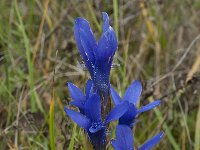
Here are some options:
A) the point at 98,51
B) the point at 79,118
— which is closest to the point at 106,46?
the point at 98,51

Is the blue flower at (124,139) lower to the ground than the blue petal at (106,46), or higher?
lower

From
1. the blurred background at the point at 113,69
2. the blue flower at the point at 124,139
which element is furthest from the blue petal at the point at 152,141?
the blurred background at the point at 113,69

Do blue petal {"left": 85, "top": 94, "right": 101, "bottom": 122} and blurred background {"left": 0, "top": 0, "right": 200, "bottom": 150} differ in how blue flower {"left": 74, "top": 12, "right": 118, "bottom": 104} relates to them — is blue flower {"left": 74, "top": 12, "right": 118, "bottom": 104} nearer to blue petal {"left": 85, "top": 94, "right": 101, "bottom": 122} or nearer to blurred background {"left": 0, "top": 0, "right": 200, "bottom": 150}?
blue petal {"left": 85, "top": 94, "right": 101, "bottom": 122}

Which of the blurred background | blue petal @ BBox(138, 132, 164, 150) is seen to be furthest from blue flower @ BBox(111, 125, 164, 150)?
the blurred background

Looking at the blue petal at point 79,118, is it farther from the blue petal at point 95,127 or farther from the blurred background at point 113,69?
the blurred background at point 113,69

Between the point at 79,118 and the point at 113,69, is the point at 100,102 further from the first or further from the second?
the point at 113,69
